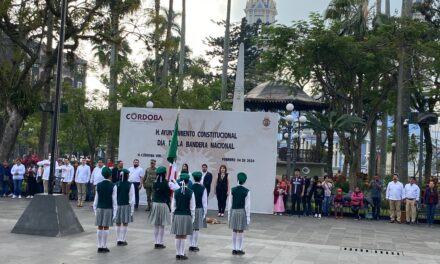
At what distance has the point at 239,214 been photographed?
13172 millimetres

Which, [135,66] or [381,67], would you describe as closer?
[381,67]

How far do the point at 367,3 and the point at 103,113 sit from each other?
15992 mm

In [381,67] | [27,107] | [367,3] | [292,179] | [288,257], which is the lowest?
[288,257]

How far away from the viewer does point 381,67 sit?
97.8ft

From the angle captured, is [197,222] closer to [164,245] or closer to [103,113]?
[164,245]

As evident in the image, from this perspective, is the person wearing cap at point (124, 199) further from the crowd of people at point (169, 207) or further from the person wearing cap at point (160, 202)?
the person wearing cap at point (160, 202)

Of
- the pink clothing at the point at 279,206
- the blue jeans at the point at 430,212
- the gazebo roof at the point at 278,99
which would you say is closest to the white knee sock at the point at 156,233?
the pink clothing at the point at 279,206

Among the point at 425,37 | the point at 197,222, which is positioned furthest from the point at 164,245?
the point at 425,37

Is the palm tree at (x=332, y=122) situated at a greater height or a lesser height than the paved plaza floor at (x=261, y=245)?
greater

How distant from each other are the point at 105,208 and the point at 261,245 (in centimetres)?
408

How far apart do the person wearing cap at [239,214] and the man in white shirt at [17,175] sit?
14323 millimetres

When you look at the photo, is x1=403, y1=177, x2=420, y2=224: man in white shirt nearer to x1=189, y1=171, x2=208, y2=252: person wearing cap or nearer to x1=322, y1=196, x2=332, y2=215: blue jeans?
x1=322, y1=196, x2=332, y2=215: blue jeans

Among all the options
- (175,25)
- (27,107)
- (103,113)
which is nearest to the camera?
(27,107)

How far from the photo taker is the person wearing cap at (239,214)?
13133 mm
